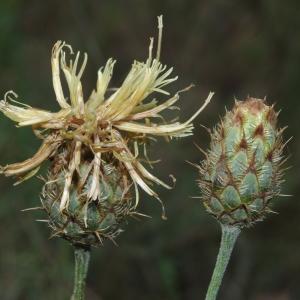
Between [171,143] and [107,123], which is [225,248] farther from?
[171,143]

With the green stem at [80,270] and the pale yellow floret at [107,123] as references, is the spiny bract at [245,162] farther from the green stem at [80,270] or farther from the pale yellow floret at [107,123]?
the green stem at [80,270]

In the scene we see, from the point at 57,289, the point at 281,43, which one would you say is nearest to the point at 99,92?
the point at 57,289

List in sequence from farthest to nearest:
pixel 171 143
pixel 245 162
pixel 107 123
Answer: pixel 171 143
pixel 107 123
pixel 245 162

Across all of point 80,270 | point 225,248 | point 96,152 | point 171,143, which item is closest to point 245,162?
point 225,248

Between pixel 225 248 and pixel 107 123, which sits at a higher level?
pixel 107 123

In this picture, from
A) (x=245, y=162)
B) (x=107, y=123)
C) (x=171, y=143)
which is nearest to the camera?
(x=245, y=162)

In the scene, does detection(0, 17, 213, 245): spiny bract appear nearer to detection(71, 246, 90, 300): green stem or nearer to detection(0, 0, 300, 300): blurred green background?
detection(71, 246, 90, 300): green stem
